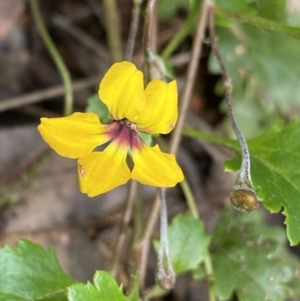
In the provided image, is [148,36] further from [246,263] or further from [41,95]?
[41,95]

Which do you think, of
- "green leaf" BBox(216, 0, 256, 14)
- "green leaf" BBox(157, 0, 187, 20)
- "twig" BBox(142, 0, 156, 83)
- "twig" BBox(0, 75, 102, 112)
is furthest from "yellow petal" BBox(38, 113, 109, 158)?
"green leaf" BBox(157, 0, 187, 20)

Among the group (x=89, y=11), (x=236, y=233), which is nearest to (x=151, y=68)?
(x=236, y=233)

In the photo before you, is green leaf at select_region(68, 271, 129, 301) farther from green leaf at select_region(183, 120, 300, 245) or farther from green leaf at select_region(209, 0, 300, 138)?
green leaf at select_region(209, 0, 300, 138)

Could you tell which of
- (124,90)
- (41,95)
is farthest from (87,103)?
(124,90)

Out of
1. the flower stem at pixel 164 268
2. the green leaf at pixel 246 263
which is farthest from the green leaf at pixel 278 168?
the green leaf at pixel 246 263

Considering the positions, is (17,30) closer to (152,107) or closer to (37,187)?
(37,187)
